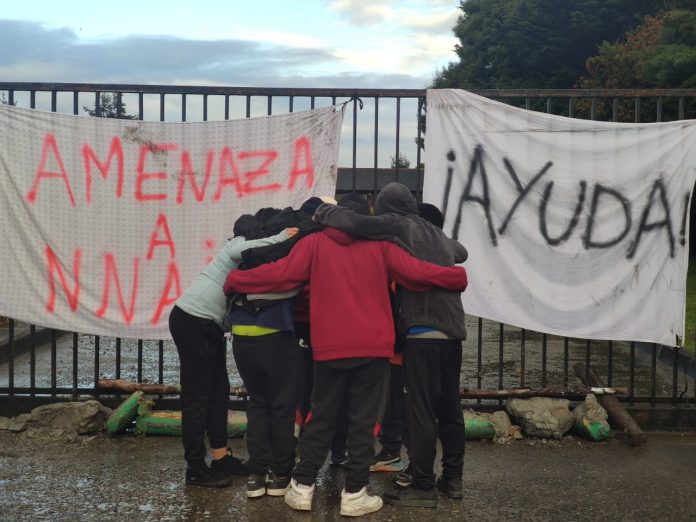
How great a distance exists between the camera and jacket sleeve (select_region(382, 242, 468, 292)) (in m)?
4.58

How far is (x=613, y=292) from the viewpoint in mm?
6176

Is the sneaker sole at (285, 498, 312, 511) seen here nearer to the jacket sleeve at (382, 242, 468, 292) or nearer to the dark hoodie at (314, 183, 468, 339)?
the dark hoodie at (314, 183, 468, 339)

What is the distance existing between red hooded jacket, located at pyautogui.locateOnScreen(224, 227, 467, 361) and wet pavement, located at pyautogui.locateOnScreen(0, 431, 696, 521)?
0.98m

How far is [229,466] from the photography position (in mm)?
5141

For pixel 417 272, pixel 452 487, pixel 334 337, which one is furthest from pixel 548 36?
pixel 334 337

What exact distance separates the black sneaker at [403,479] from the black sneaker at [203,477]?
3.31ft

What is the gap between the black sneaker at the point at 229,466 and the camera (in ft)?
16.8

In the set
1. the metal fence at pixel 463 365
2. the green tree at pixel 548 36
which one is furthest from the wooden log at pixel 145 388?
the green tree at pixel 548 36

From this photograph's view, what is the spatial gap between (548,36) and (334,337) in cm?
3417

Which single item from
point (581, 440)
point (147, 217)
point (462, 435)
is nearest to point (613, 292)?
point (581, 440)

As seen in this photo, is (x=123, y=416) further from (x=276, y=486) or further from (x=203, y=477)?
(x=276, y=486)

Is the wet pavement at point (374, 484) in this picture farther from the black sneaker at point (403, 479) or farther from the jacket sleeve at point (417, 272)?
the jacket sleeve at point (417, 272)

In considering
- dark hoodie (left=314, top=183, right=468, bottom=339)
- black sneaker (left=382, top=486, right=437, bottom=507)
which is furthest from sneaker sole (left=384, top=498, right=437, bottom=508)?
dark hoodie (left=314, top=183, right=468, bottom=339)

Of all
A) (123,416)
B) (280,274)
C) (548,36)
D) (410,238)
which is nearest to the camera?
(280,274)
